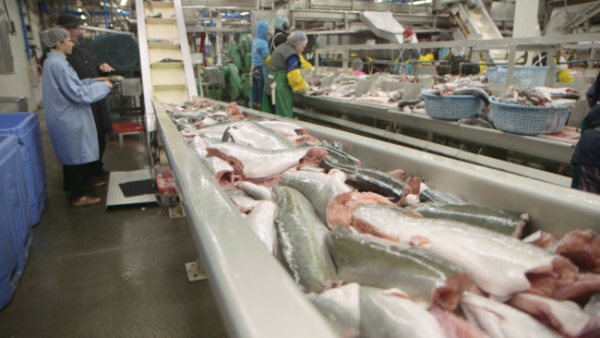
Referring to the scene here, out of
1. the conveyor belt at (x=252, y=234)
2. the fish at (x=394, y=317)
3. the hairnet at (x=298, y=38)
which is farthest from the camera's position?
the hairnet at (x=298, y=38)

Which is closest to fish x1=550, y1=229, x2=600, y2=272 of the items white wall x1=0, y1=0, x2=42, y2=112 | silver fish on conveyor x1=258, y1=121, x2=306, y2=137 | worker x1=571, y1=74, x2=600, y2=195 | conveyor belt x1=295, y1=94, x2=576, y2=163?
worker x1=571, y1=74, x2=600, y2=195

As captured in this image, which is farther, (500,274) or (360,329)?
(500,274)

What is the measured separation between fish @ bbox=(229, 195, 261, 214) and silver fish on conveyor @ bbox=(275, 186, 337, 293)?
0.16 meters

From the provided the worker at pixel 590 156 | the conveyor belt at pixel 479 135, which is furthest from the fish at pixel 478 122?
the worker at pixel 590 156

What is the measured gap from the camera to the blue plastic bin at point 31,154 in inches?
145

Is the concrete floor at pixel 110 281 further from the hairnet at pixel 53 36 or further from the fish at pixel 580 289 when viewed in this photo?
the fish at pixel 580 289

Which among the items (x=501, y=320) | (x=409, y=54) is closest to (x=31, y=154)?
(x=501, y=320)

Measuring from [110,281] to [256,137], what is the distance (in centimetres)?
171

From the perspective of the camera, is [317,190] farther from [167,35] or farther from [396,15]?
[396,15]

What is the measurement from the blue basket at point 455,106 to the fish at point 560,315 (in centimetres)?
310

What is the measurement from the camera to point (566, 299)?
1.02 m

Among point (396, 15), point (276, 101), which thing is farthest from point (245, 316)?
point (396, 15)

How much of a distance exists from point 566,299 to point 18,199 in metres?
3.62

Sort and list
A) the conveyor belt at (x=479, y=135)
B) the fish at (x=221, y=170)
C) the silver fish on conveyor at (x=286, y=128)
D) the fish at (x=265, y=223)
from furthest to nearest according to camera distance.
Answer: the conveyor belt at (x=479, y=135)
the silver fish on conveyor at (x=286, y=128)
the fish at (x=221, y=170)
the fish at (x=265, y=223)
